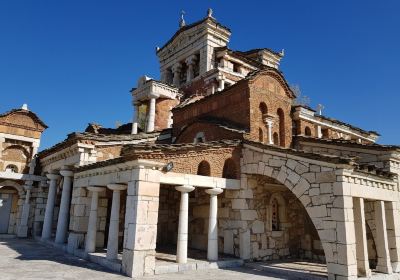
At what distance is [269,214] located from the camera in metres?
13.1

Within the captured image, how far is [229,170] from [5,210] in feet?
52.6

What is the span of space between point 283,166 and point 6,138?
58.2 ft

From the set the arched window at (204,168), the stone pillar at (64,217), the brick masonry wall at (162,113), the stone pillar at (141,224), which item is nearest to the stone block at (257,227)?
the arched window at (204,168)

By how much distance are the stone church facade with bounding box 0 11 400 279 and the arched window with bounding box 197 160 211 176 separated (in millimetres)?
46

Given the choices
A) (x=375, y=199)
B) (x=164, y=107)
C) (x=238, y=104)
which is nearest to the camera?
(x=375, y=199)

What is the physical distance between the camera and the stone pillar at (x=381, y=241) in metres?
10.6

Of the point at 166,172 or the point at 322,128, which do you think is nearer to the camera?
the point at 166,172

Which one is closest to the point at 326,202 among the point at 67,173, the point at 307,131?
the point at 307,131

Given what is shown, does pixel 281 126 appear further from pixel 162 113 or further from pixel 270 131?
pixel 162 113

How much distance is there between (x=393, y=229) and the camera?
38.4ft

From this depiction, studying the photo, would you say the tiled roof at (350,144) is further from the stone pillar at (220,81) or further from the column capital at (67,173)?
the column capital at (67,173)

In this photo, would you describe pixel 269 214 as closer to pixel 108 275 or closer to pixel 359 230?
pixel 359 230

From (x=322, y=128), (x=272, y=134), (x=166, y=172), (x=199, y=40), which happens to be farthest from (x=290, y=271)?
(x=199, y=40)

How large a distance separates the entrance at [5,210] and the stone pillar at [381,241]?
824 inches
